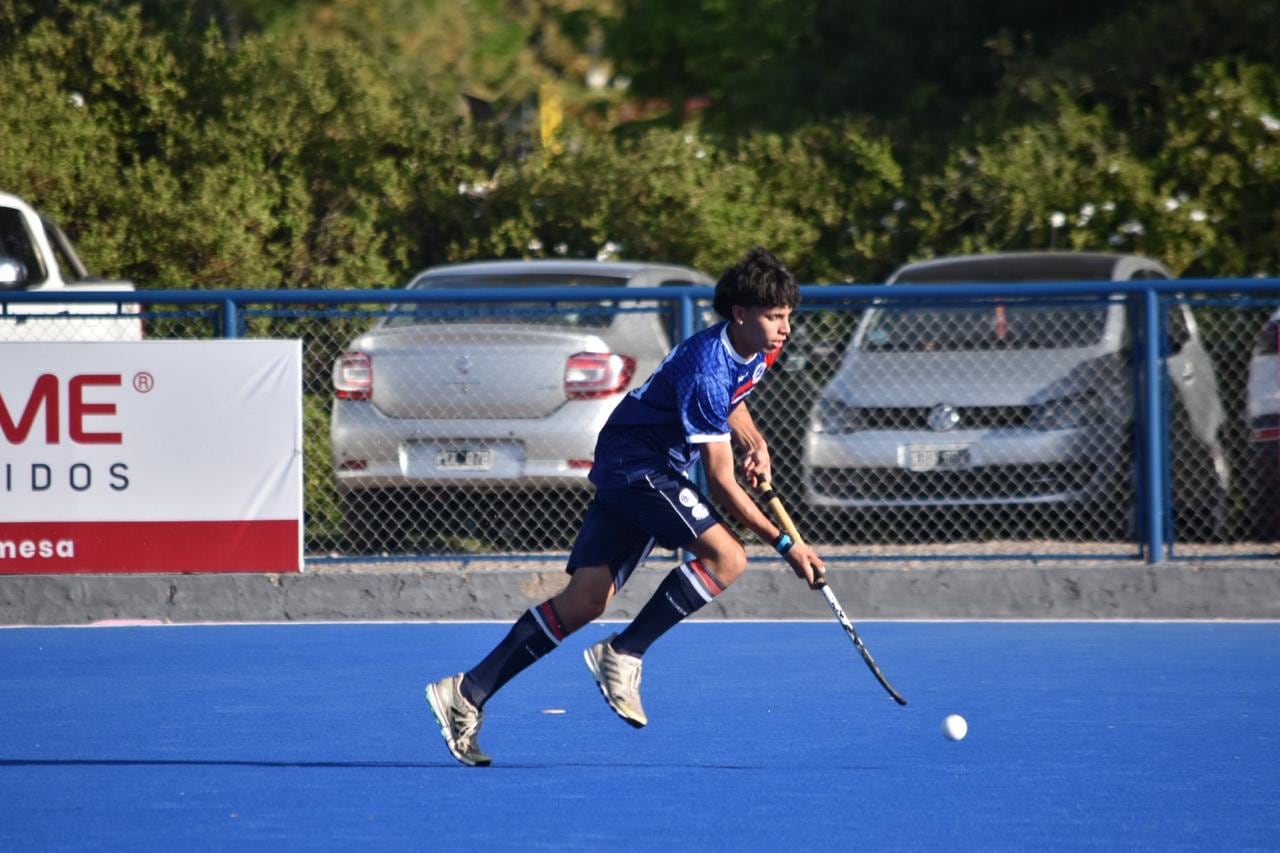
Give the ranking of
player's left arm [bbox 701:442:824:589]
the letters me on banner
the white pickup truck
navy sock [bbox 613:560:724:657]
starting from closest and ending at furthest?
player's left arm [bbox 701:442:824:589]
navy sock [bbox 613:560:724:657]
the letters me on banner
the white pickup truck

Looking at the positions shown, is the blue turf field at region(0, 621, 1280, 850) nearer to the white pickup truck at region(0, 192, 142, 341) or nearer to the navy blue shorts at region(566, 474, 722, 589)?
the navy blue shorts at region(566, 474, 722, 589)

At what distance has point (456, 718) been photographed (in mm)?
7027

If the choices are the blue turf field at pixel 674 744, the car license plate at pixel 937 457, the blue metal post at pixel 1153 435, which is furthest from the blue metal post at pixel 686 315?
the blue metal post at pixel 1153 435

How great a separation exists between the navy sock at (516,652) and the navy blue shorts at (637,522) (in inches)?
8.4

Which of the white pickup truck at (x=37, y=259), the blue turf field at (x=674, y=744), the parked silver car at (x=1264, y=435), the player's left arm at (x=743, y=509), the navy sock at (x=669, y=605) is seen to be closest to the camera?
the blue turf field at (x=674, y=744)

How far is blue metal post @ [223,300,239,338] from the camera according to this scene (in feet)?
37.8

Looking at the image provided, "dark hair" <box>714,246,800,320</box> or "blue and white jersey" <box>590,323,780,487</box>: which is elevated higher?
"dark hair" <box>714,246,800,320</box>

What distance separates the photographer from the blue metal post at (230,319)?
11531mm

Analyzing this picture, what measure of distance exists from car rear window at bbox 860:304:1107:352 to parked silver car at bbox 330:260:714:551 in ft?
4.41

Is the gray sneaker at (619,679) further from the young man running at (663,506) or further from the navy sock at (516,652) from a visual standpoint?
the navy sock at (516,652)

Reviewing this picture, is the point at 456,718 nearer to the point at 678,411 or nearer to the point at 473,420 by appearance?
the point at 678,411

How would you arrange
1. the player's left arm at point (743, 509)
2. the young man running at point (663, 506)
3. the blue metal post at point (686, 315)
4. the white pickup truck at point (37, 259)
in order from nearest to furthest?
the player's left arm at point (743, 509) < the young man running at point (663, 506) < the blue metal post at point (686, 315) < the white pickup truck at point (37, 259)

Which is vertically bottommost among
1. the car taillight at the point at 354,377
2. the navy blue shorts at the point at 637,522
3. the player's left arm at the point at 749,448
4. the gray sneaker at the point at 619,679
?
the car taillight at the point at 354,377

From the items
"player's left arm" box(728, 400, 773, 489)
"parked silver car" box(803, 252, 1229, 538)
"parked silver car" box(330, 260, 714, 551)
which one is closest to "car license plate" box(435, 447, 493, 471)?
"parked silver car" box(330, 260, 714, 551)
